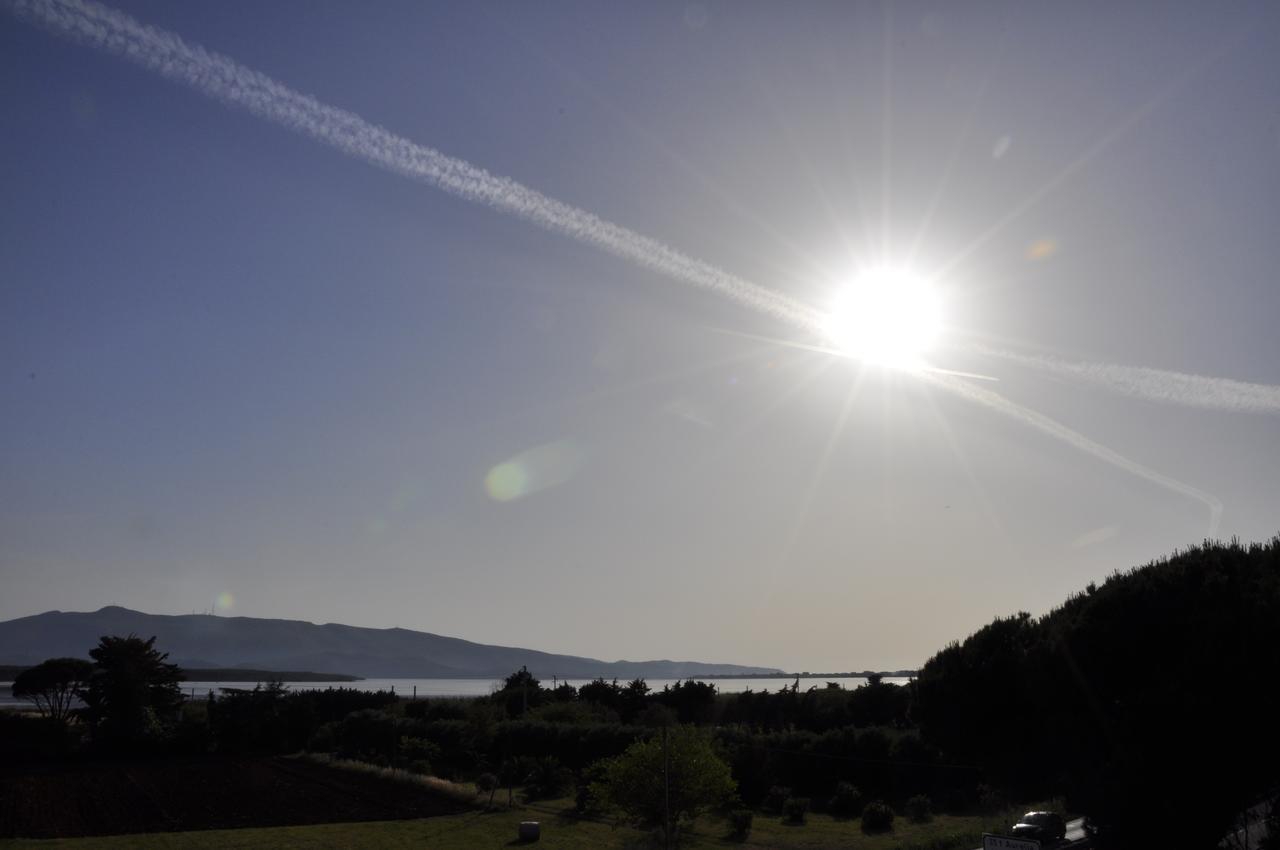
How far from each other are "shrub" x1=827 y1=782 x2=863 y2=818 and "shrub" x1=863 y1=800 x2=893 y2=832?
3.85 meters

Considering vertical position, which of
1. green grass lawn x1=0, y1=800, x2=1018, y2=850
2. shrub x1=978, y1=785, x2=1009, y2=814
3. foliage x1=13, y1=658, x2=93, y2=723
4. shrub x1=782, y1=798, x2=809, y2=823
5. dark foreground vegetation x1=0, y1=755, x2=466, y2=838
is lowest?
dark foreground vegetation x1=0, y1=755, x2=466, y2=838

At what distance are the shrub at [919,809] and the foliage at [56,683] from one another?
54.1m

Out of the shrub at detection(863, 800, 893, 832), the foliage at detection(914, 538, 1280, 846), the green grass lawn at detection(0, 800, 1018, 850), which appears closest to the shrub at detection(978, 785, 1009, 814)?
the green grass lawn at detection(0, 800, 1018, 850)

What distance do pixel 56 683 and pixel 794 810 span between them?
53.2m

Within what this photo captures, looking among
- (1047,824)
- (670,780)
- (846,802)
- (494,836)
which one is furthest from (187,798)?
(1047,824)

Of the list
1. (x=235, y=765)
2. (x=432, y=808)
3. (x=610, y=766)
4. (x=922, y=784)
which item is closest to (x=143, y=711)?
(x=235, y=765)

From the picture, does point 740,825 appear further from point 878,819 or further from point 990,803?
point 990,803

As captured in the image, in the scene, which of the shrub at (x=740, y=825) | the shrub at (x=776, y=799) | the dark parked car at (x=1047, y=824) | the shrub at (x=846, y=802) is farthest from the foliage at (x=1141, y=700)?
the shrub at (x=776, y=799)

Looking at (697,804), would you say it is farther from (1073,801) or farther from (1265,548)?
(1265,548)

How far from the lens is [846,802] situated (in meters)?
34.0

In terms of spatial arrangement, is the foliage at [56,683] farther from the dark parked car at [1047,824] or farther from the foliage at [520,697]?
the dark parked car at [1047,824]

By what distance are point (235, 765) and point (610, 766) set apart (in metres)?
30.8

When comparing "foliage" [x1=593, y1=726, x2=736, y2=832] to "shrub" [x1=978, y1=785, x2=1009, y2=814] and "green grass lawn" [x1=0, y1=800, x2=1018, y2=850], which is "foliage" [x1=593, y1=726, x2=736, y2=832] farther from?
"shrub" [x1=978, y1=785, x2=1009, y2=814]

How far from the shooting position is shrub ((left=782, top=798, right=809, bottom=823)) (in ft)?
104
